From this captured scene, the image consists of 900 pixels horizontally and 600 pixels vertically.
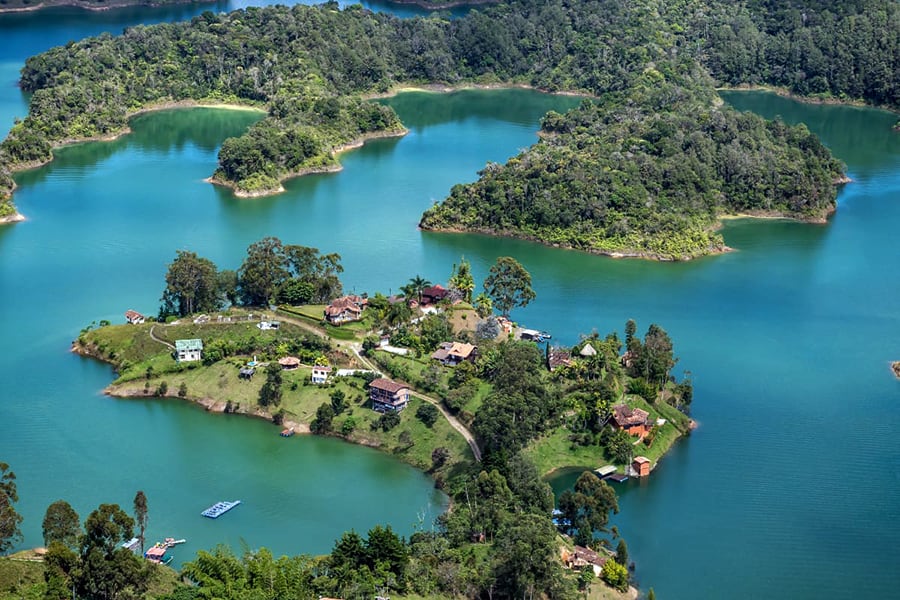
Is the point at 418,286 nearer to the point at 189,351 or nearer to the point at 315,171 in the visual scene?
the point at 189,351

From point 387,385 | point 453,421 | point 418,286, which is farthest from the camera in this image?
point 418,286

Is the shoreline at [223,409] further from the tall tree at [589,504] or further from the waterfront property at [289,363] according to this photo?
the tall tree at [589,504]

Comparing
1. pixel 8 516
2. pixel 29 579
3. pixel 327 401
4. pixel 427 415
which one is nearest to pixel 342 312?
pixel 327 401

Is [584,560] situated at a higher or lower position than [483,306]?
lower

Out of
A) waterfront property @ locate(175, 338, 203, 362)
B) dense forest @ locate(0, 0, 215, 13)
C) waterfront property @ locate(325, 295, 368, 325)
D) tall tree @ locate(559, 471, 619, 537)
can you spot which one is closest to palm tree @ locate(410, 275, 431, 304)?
waterfront property @ locate(325, 295, 368, 325)

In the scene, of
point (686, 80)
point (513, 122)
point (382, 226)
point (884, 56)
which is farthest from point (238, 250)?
point (884, 56)

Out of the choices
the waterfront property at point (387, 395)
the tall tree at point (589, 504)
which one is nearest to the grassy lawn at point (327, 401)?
the waterfront property at point (387, 395)

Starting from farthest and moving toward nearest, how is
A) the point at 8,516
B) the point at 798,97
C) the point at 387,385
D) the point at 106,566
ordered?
the point at 798,97 → the point at 387,385 → the point at 8,516 → the point at 106,566

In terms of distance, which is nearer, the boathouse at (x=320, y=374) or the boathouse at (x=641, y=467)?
the boathouse at (x=641, y=467)
